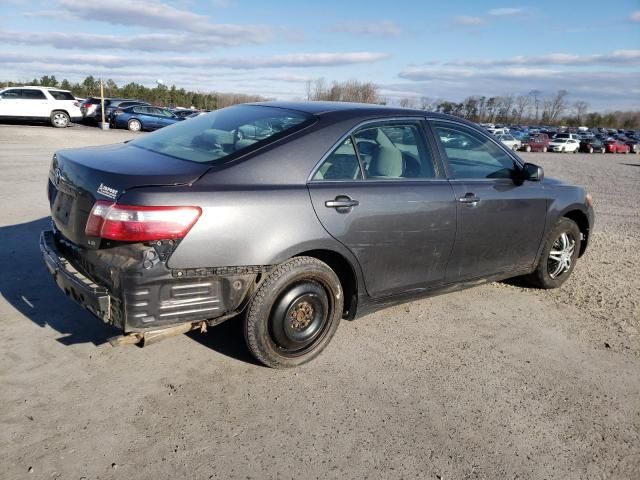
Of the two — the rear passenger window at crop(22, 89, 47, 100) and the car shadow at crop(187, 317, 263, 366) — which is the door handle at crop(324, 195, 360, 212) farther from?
the rear passenger window at crop(22, 89, 47, 100)

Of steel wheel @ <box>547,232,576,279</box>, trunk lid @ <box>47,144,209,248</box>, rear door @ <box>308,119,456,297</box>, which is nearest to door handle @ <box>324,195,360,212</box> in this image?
rear door @ <box>308,119,456,297</box>

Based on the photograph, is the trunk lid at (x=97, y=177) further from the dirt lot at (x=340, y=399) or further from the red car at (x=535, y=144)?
the red car at (x=535, y=144)

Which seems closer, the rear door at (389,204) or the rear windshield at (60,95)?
the rear door at (389,204)

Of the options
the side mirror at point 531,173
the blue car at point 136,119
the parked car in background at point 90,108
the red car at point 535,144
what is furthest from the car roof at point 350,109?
the red car at point 535,144

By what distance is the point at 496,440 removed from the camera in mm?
2803

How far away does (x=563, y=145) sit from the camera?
4378 centimetres

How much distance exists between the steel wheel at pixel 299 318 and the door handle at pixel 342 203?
51 cm

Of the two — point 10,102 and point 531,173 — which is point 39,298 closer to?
point 531,173

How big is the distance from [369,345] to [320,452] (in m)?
1.26

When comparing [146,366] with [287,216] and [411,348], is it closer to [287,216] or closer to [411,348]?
[287,216]

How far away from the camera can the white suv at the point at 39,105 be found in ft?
75.7

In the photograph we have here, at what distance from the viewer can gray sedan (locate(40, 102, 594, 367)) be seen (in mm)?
2727

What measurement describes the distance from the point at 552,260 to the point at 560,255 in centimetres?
9

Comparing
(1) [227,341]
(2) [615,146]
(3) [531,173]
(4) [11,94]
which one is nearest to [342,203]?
(1) [227,341]
